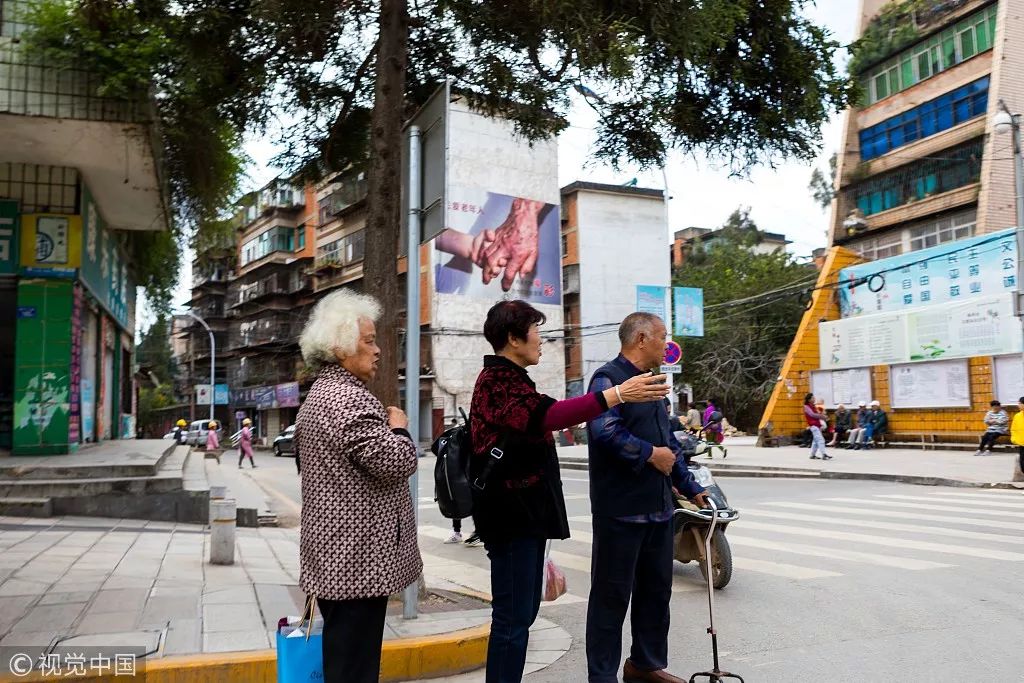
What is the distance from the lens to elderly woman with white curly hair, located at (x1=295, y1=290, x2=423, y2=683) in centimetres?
276

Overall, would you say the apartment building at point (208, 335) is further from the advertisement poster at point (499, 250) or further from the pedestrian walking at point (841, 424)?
the pedestrian walking at point (841, 424)

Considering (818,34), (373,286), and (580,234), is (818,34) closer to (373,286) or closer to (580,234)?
(373,286)

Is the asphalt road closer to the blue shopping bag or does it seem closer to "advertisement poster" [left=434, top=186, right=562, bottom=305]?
the blue shopping bag

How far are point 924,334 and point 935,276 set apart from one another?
1952mm

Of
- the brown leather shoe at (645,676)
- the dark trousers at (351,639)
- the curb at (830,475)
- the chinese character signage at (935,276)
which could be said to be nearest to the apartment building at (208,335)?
the chinese character signage at (935,276)

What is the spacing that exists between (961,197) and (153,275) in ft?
89.0

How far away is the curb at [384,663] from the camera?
12.6 ft

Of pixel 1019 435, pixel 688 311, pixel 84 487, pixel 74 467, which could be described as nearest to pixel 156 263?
pixel 74 467

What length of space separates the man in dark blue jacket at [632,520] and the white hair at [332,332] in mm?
1260

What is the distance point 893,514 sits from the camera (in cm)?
1000

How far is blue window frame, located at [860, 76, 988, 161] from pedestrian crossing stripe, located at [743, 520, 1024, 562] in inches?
997

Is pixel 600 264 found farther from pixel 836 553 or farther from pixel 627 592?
pixel 627 592

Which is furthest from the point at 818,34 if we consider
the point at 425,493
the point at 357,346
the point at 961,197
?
the point at 961,197

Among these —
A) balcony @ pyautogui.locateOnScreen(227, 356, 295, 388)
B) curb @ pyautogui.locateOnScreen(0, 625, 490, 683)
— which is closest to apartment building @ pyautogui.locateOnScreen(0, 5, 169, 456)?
curb @ pyautogui.locateOnScreen(0, 625, 490, 683)
